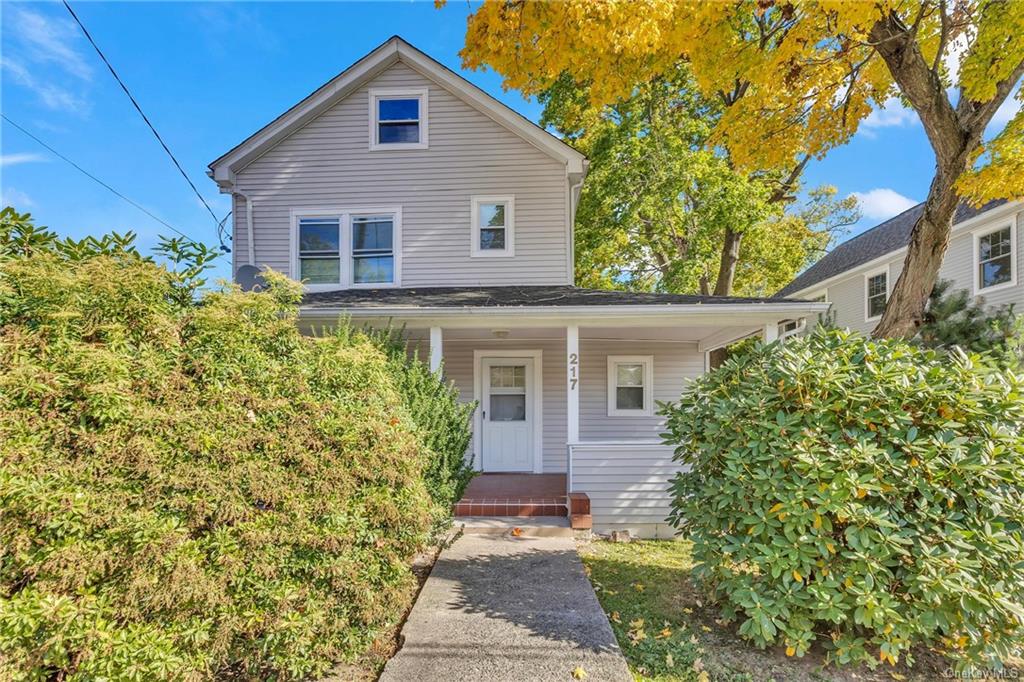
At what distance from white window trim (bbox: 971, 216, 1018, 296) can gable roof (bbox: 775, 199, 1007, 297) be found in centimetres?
56

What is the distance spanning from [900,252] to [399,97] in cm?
1420

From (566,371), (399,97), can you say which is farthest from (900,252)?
(399,97)

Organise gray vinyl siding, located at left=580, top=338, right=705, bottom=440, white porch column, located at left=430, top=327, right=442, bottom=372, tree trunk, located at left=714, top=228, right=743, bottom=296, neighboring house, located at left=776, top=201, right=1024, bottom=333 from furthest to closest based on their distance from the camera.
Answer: tree trunk, located at left=714, top=228, right=743, bottom=296, neighboring house, located at left=776, top=201, right=1024, bottom=333, gray vinyl siding, located at left=580, top=338, right=705, bottom=440, white porch column, located at left=430, top=327, right=442, bottom=372

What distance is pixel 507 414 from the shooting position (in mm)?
8711

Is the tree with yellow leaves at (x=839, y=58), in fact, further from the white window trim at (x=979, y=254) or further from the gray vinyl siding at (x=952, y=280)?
the white window trim at (x=979, y=254)

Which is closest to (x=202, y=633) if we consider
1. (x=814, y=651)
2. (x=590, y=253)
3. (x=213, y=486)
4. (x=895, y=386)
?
(x=213, y=486)

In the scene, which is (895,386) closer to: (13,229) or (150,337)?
(150,337)

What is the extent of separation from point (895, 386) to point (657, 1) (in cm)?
509

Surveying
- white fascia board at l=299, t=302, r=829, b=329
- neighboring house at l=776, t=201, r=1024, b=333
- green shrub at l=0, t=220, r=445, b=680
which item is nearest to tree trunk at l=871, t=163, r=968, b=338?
neighboring house at l=776, t=201, r=1024, b=333

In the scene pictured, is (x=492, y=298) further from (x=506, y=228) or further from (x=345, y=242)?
(x=345, y=242)

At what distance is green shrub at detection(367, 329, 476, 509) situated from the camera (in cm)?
436

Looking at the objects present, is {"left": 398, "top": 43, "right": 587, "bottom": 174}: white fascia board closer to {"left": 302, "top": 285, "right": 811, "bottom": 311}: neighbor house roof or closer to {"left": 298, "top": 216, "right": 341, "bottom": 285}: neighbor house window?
{"left": 302, "top": 285, "right": 811, "bottom": 311}: neighbor house roof

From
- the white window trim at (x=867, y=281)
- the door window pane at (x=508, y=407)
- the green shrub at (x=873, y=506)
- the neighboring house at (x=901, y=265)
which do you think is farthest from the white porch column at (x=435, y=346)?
the white window trim at (x=867, y=281)

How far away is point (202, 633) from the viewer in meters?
2.54
